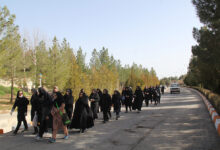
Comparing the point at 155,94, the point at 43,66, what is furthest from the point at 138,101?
the point at 43,66

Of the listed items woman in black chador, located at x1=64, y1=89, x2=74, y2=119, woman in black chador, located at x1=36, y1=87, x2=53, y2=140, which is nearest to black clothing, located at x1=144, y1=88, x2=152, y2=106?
woman in black chador, located at x1=64, y1=89, x2=74, y2=119

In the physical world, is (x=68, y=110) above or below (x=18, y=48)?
below

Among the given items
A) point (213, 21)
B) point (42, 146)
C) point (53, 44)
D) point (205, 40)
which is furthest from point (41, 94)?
point (53, 44)

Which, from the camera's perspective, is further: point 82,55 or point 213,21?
point 82,55

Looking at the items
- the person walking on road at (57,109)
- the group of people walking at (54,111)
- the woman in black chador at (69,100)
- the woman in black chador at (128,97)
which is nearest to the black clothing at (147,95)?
the woman in black chador at (128,97)

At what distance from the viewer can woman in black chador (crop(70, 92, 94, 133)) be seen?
8.77 m

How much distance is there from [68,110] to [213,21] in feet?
33.0

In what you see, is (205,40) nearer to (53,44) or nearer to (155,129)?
(155,129)

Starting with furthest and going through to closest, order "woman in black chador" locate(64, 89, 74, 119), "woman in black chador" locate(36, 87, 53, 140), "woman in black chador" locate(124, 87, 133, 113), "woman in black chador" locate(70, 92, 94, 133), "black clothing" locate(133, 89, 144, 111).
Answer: "woman in black chador" locate(124, 87, 133, 113) → "black clothing" locate(133, 89, 144, 111) → "woman in black chador" locate(64, 89, 74, 119) → "woman in black chador" locate(70, 92, 94, 133) → "woman in black chador" locate(36, 87, 53, 140)

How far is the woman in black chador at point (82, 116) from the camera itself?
877cm

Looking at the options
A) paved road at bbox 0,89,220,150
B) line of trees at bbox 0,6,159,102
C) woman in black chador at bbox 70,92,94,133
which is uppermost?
line of trees at bbox 0,6,159,102

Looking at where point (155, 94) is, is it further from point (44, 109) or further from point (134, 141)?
point (44, 109)

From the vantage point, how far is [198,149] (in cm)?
612

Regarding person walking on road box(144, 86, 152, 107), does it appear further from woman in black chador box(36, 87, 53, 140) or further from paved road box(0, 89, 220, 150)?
woman in black chador box(36, 87, 53, 140)
